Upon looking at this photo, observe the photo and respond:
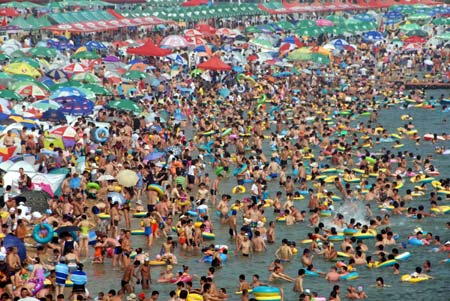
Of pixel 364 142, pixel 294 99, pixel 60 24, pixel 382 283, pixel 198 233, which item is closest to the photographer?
pixel 382 283

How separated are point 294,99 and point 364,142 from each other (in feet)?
33.2

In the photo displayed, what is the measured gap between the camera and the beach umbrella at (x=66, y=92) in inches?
1528

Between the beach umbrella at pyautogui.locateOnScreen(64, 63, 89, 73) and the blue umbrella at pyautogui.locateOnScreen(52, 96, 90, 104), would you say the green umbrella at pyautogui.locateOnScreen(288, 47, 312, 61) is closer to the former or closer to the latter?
the beach umbrella at pyautogui.locateOnScreen(64, 63, 89, 73)

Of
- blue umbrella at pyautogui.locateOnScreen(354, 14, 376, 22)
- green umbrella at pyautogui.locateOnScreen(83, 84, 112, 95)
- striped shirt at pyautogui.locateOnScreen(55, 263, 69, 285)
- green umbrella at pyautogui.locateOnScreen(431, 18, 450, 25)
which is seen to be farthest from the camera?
blue umbrella at pyautogui.locateOnScreen(354, 14, 376, 22)

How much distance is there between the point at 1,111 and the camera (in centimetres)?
3553

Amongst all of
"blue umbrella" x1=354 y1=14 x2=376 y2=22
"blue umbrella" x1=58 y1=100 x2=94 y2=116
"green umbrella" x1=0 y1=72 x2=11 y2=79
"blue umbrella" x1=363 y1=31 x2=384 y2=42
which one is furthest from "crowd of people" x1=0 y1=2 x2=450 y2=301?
"blue umbrella" x1=354 y1=14 x2=376 y2=22

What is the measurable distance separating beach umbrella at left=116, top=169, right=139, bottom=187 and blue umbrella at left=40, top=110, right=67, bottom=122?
5834 mm

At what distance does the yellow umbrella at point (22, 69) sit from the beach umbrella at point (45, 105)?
5769mm

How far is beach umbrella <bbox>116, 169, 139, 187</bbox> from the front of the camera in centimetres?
3112

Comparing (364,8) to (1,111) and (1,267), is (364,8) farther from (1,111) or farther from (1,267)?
(1,267)

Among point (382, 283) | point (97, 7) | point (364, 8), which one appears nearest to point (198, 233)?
point (382, 283)

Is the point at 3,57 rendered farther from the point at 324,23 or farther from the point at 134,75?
the point at 324,23

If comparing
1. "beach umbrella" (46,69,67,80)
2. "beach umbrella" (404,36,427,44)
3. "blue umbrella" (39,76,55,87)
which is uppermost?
"blue umbrella" (39,76,55,87)

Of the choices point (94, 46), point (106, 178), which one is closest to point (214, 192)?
→ point (106, 178)
